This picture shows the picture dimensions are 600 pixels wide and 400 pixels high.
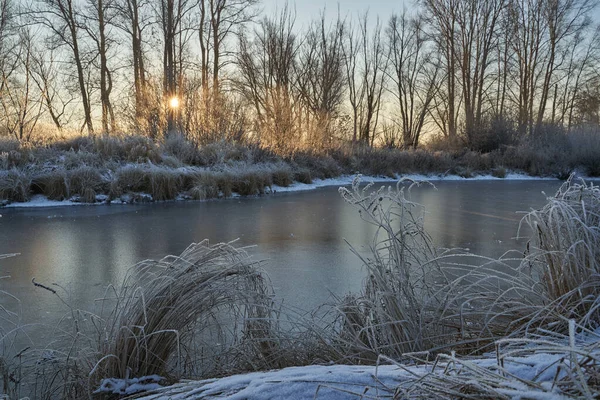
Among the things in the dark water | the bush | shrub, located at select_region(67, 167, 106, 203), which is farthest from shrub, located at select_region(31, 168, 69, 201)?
the dark water

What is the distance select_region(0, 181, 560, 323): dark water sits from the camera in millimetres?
3949

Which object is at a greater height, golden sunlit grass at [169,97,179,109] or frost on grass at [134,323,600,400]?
golden sunlit grass at [169,97,179,109]

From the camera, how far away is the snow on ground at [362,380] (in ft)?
3.33

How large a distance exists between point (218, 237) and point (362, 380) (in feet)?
17.0

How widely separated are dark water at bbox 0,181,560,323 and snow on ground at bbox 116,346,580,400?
37.5 inches

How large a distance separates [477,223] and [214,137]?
1066 cm

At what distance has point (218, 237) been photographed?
6.24 meters

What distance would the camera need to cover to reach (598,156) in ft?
61.2

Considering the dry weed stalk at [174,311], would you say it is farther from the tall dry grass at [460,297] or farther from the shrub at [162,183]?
the shrub at [162,183]

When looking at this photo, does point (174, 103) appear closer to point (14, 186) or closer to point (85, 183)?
point (85, 183)

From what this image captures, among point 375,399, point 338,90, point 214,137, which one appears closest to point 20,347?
point 375,399

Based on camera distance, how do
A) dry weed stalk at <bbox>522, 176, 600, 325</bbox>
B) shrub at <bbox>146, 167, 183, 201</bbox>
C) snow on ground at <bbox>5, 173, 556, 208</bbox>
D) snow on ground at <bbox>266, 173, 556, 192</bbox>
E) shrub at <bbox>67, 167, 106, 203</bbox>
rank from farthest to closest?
1. snow on ground at <bbox>266, 173, 556, 192</bbox>
2. shrub at <bbox>146, 167, 183, 201</bbox>
3. shrub at <bbox>67, 167, 106, 203</bbox>
4. snow on ground at <bbox>5, 173, 556, 208</bbox>
5. dry weed stalk at <bbox>522, 176, 600, 325</bbox>

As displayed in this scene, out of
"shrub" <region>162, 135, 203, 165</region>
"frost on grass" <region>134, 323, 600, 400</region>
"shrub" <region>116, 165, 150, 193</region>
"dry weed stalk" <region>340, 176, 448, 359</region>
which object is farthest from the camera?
"shrub" <region>162, 135, 203, 165</region>

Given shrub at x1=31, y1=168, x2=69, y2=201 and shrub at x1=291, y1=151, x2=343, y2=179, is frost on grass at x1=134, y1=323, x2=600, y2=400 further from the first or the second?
shrub at x1=291, y1=151, x2=343, y2=179
